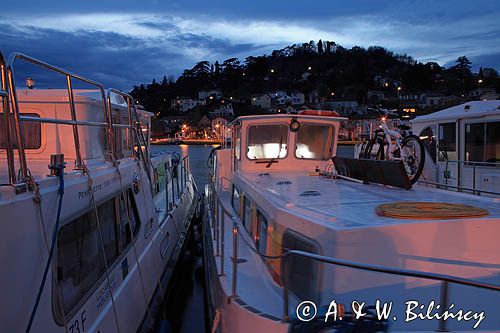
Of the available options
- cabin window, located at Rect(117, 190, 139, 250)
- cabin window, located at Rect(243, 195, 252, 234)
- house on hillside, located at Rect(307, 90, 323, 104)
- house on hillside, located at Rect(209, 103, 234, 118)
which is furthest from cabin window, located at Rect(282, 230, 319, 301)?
house on hillside, located at Rect(209, 103, 234, 118)

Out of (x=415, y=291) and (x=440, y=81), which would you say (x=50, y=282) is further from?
(x=440, y=81)

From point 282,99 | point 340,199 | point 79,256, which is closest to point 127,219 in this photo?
point 79,256

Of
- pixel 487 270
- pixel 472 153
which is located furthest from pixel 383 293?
pixel 472 153

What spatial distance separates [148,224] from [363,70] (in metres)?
155

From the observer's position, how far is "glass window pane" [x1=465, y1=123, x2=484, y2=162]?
1060 centimetres

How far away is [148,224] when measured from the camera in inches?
310

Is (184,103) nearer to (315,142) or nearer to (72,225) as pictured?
(315,142)

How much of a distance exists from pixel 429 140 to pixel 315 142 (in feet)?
16.4

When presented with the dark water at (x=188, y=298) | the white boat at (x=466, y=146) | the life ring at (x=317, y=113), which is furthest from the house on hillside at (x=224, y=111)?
the life ring at (x=317, y=113)

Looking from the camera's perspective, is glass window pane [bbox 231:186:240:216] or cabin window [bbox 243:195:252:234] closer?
cabin window [bbox 243:195:252:234]

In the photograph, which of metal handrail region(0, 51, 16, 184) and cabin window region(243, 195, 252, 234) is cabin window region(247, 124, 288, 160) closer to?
cabin window region(243, 195, 252, 234)

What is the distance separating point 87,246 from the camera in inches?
191

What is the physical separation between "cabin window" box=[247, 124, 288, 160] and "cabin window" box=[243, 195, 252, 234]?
1639 mm

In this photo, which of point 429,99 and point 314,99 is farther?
point 314,99
